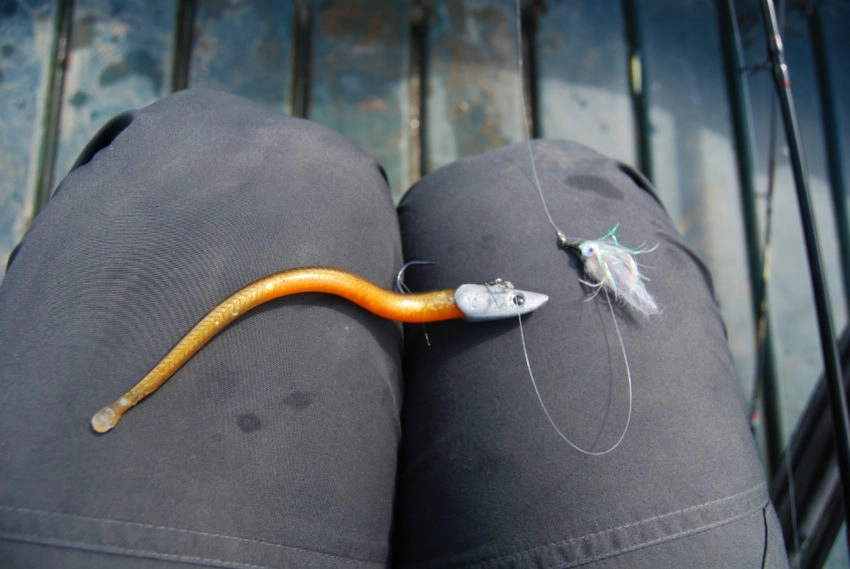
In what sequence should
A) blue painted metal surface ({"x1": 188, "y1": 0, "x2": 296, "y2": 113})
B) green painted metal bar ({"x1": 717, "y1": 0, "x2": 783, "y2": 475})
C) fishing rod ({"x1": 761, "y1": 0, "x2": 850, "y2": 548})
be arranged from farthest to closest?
1. blue painted metal surface ({"x1": 188, "y1": 0, "x2": 296, "y2": 113})
2. green painted metal bar ({"x1": 717, "y1": 0, "x2": 783, "y2": 475})
3. fishing rod ({"x1": 761, "y1": 0, "x2": 850, "y2": 548})

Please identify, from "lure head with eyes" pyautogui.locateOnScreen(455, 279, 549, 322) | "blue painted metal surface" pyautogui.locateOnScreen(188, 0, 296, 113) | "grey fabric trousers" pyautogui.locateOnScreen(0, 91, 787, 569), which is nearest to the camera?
"grey fabric trousers" pyautogui.locateOnScreen(0, 91, 787, 569)

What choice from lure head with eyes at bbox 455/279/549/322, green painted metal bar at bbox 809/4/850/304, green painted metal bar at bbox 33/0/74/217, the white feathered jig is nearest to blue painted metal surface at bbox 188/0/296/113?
green painted metal bar at bbox 33/0/74/217

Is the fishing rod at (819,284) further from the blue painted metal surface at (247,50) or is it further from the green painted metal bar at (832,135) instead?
the blue painted metal surface at (247,50)

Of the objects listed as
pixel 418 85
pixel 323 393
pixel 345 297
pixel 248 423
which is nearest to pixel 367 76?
pixel 418 85

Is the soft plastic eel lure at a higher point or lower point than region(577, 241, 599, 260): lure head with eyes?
lower

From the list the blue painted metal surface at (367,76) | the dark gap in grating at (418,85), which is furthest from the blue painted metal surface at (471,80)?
the blue painted metal surface at (367,76)

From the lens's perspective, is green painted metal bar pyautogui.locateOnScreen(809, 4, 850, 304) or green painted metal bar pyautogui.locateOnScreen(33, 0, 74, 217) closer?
green painted metal bar pyautogui.locateOnScreen(33, 0, 74, 217)

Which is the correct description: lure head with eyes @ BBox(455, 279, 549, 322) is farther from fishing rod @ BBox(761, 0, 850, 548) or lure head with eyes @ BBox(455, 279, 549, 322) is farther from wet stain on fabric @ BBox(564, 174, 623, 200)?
fishing rod @ BBox(761, 0, 850, 548)
